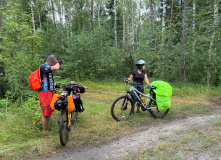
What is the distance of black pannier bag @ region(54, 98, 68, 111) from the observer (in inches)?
120

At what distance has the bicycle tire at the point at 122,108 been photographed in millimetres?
4297

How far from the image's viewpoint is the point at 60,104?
120 inches

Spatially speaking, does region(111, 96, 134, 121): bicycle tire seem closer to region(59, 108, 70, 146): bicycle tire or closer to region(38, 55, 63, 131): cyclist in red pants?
region(59, 108, 70, 146): bicycle tire

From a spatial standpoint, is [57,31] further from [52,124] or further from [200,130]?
[200,130]

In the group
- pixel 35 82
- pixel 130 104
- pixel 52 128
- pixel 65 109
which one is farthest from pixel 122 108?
pixel 35 82

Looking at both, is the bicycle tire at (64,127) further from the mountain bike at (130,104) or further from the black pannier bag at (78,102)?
the mountain bike at (130,104)

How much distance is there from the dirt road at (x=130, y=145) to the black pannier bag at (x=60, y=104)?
92 centimetres

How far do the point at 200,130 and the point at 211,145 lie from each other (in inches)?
32.3

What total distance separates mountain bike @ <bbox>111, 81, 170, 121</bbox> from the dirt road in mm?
671

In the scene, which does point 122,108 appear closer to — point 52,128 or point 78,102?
point 78,102

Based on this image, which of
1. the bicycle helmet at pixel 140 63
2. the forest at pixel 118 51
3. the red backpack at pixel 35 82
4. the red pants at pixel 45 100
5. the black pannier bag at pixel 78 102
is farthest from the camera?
the forest at pixel 118 51

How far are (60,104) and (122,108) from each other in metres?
2.06

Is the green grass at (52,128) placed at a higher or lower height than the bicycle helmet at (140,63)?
lower

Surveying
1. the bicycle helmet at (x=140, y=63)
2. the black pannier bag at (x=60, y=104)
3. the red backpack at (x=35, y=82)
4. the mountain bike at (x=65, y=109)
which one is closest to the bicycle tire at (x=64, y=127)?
the mountain bike at (x=65, y=109)
